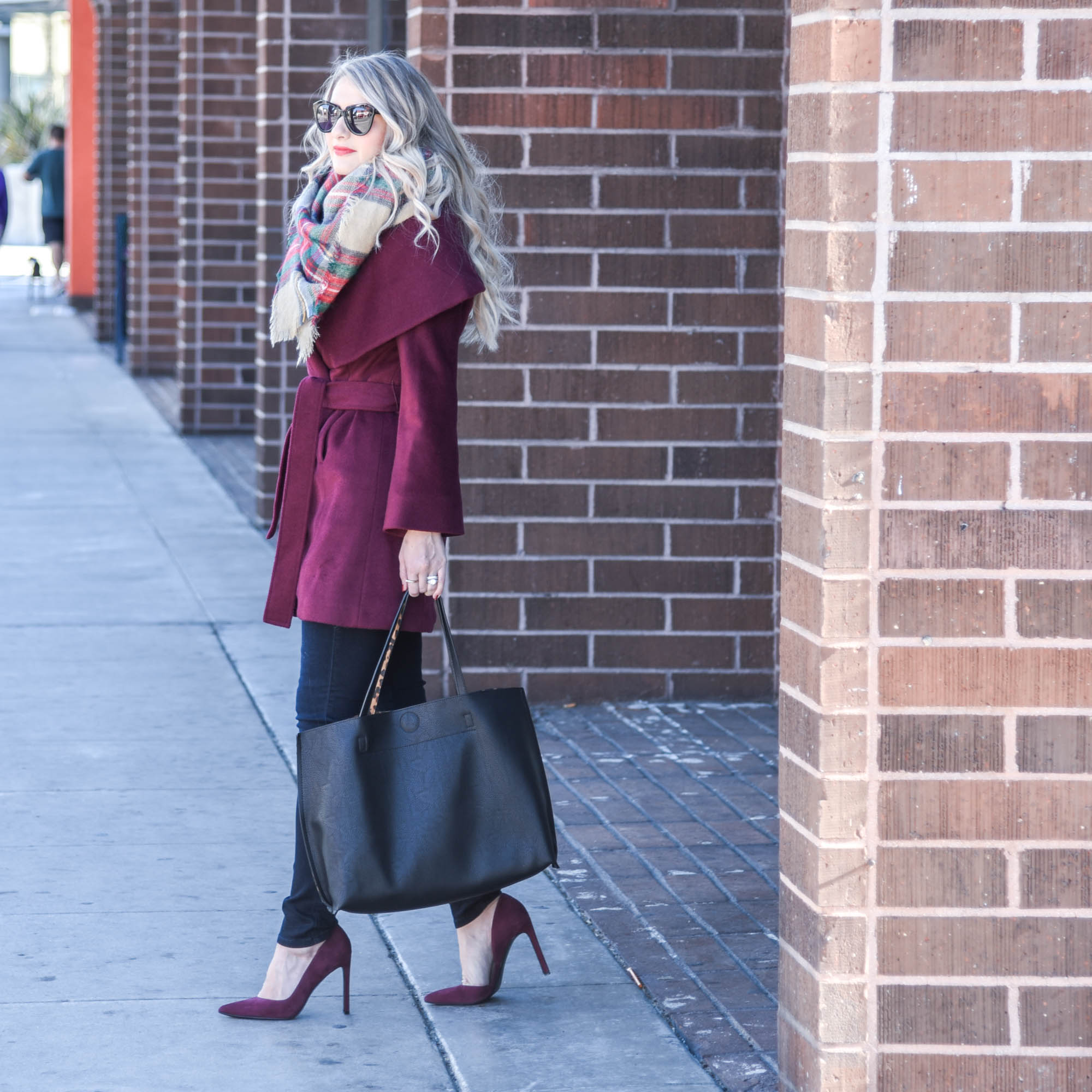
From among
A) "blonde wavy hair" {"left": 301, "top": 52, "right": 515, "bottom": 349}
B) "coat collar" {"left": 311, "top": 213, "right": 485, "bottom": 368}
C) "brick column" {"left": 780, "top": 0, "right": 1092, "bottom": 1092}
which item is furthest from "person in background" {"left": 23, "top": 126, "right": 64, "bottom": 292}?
"brick column" {"left": 780, "top": 0, "right": 1092, "bottom": 1092}

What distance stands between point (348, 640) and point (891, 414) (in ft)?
4.04

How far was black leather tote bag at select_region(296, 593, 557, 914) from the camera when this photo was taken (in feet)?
11.6

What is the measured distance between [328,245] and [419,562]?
61 centimetres

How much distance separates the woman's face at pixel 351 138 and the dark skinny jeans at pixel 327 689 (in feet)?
2.87

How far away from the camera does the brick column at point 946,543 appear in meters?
3.01

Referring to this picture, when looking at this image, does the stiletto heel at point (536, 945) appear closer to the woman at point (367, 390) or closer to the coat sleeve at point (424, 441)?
the woman at point (367, 390)

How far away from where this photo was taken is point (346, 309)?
12.2ft

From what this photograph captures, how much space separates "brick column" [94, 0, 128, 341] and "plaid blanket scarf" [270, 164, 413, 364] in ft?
58.4

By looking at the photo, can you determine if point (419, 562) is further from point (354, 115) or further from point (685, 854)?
point (685, 854)

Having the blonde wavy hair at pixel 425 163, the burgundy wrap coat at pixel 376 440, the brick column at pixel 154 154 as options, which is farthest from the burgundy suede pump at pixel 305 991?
the brick column at pixel 154 154

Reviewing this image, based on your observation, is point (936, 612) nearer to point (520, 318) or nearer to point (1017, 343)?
point (1017, 343)

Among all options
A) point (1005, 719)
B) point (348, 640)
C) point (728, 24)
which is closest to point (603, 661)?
point (728, 24)

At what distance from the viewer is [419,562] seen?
3699 mm

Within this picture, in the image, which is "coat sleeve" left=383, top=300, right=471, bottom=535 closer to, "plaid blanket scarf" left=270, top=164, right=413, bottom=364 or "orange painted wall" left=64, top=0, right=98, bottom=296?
"plaid blanket scarf" left=270, top=164, right=413, bottom=364
